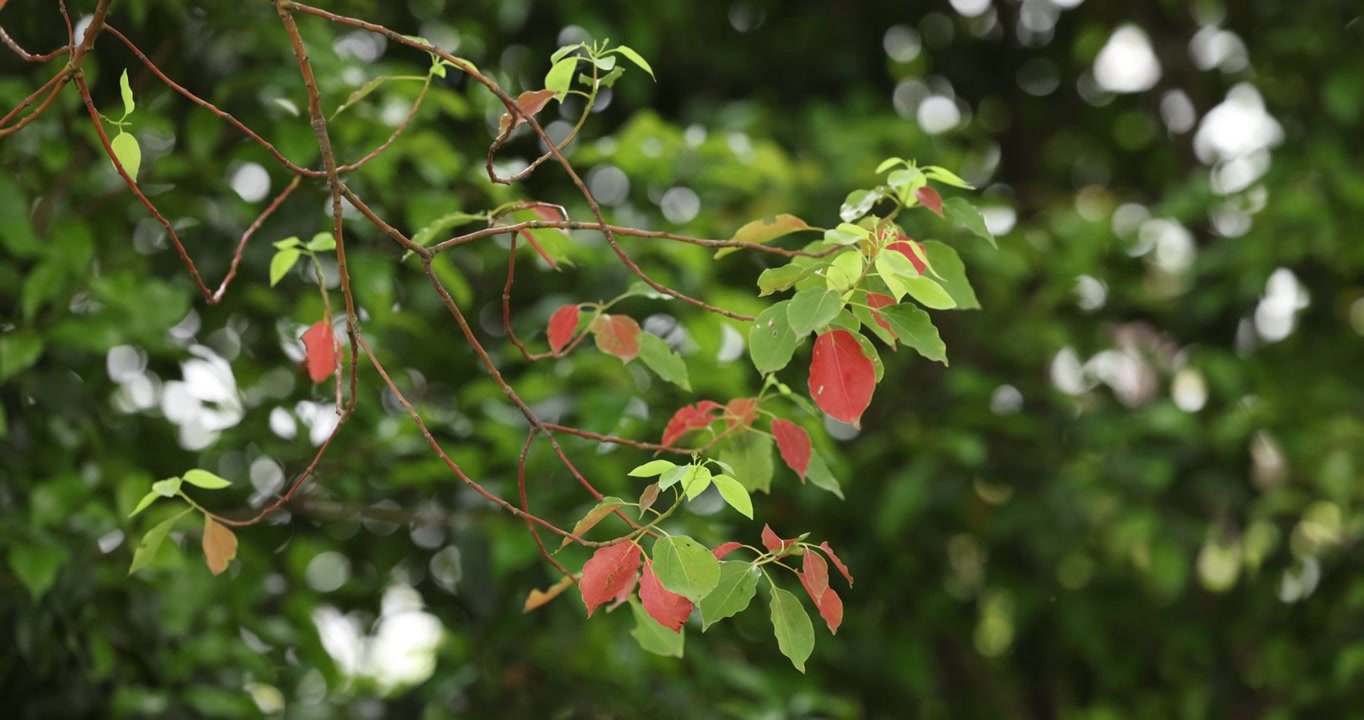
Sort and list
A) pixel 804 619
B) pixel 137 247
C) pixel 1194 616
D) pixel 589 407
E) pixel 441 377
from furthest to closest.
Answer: pixel 1194 616
pixel 441 377
pixel 137 247
pixel 589 407
pixel 804 619

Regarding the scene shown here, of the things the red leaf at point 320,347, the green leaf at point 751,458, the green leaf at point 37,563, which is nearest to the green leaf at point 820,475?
the green leaf at point 751,458

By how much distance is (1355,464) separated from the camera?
6.59ft

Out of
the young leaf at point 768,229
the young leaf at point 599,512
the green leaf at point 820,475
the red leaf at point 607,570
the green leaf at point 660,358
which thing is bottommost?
the green leaf at point 820,475

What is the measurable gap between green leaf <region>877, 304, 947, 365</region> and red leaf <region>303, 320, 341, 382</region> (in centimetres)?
46

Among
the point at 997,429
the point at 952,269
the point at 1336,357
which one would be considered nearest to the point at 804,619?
the point at 952,269

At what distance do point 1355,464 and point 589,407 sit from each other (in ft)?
4.11

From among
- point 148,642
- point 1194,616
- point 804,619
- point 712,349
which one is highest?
point 804,619

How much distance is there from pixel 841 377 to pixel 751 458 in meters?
0.24

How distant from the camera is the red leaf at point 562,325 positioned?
3.25ft

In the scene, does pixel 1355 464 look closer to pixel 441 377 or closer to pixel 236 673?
pixel 441 377

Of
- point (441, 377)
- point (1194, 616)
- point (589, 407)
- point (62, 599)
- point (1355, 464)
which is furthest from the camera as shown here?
point (1194, 616)

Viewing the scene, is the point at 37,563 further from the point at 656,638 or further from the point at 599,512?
the point at 599,512

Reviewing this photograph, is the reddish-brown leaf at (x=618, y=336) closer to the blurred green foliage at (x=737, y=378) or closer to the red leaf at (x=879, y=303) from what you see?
the red leaf at (x=879, y=303)

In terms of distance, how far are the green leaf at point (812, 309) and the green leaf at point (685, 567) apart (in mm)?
138
